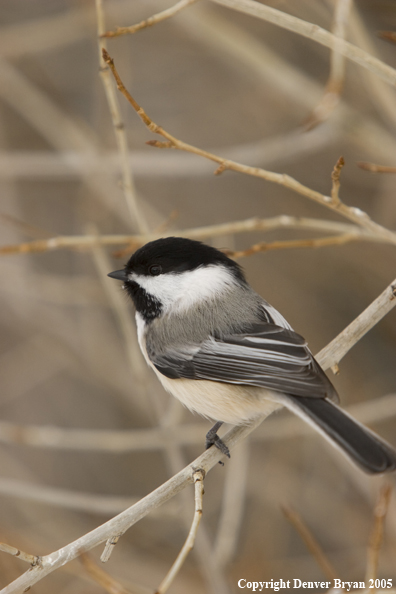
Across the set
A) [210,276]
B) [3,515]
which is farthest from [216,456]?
[3,515]

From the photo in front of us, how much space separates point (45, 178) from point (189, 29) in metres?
1.42

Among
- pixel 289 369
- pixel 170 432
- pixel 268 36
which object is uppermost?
pixel 268 36

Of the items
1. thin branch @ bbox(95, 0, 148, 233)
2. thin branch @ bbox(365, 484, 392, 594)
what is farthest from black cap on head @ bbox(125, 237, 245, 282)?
thin branch @ bbox(365, 484, 392, 594)

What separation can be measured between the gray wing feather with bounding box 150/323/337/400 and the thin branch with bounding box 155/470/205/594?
1.19 feet

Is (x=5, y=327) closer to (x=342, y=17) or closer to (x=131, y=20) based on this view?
(x=131, y=20)

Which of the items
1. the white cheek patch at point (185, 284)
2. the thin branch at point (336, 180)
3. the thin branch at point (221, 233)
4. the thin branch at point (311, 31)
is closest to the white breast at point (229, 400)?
the white cheek patch at point (185, 284)

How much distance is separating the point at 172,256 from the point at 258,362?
582 millimetres

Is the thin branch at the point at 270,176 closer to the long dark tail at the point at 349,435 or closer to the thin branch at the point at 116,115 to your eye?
the thin branch at the point at 116,115

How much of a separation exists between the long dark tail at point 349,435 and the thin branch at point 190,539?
369 mm

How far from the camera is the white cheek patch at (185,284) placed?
2.14 meters

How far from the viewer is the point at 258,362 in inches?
73.4

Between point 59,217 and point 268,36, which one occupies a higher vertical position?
point 268,36

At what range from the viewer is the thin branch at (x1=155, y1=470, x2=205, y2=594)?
121 centimetres

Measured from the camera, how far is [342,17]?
6.27 feet
